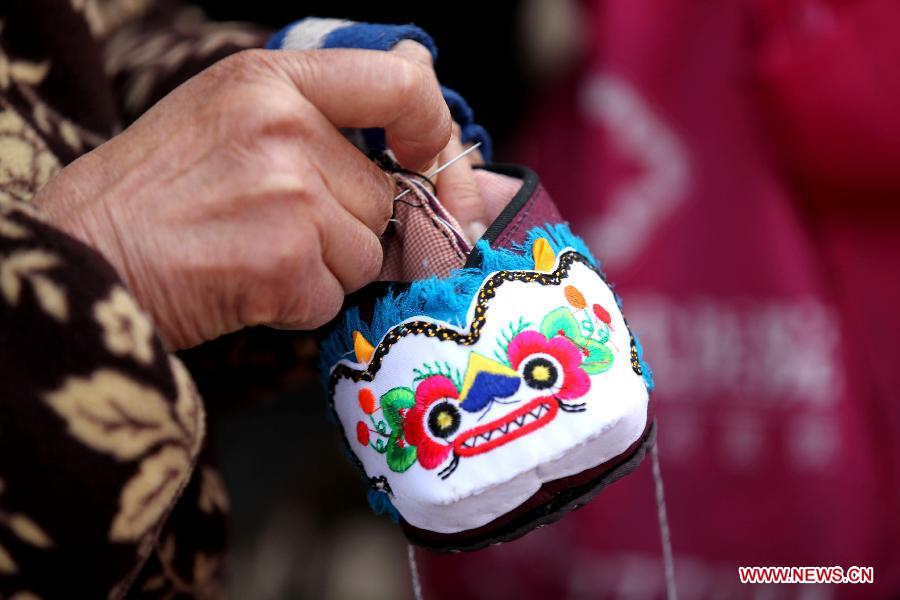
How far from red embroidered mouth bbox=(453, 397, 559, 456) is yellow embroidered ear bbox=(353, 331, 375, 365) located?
93 mm

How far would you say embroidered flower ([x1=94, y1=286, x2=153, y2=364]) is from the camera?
1.37 ft

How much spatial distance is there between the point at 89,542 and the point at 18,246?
0.55 feet

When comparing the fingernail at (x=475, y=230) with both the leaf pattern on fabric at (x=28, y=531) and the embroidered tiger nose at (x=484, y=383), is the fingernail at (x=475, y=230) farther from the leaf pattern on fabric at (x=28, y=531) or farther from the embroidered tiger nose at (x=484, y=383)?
the leaf pattern on fabric at (x=28, y=531)

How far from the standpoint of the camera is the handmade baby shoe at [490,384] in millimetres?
464

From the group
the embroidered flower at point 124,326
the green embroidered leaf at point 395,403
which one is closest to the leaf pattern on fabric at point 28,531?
the embroidered flower at point 124,326

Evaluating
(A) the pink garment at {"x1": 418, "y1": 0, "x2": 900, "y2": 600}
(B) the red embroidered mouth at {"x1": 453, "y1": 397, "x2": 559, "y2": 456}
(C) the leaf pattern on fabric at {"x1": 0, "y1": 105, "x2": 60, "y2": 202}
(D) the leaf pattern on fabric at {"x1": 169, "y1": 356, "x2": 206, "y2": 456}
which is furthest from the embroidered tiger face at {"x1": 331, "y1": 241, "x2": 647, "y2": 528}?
(A) the pink garment at {"x1": 418, "y1": 0, "x2": 900, "y2": 600}

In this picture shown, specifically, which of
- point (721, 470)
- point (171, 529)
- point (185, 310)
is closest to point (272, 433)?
point (721, 470)

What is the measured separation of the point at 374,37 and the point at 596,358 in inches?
11.4

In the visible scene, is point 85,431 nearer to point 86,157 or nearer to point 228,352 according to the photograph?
point 86,157

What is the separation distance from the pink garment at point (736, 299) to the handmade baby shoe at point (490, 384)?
73 centimetres

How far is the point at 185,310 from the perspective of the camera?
0.48m

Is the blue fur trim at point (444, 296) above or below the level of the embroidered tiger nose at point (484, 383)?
above

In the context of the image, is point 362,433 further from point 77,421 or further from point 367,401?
point 77,421
